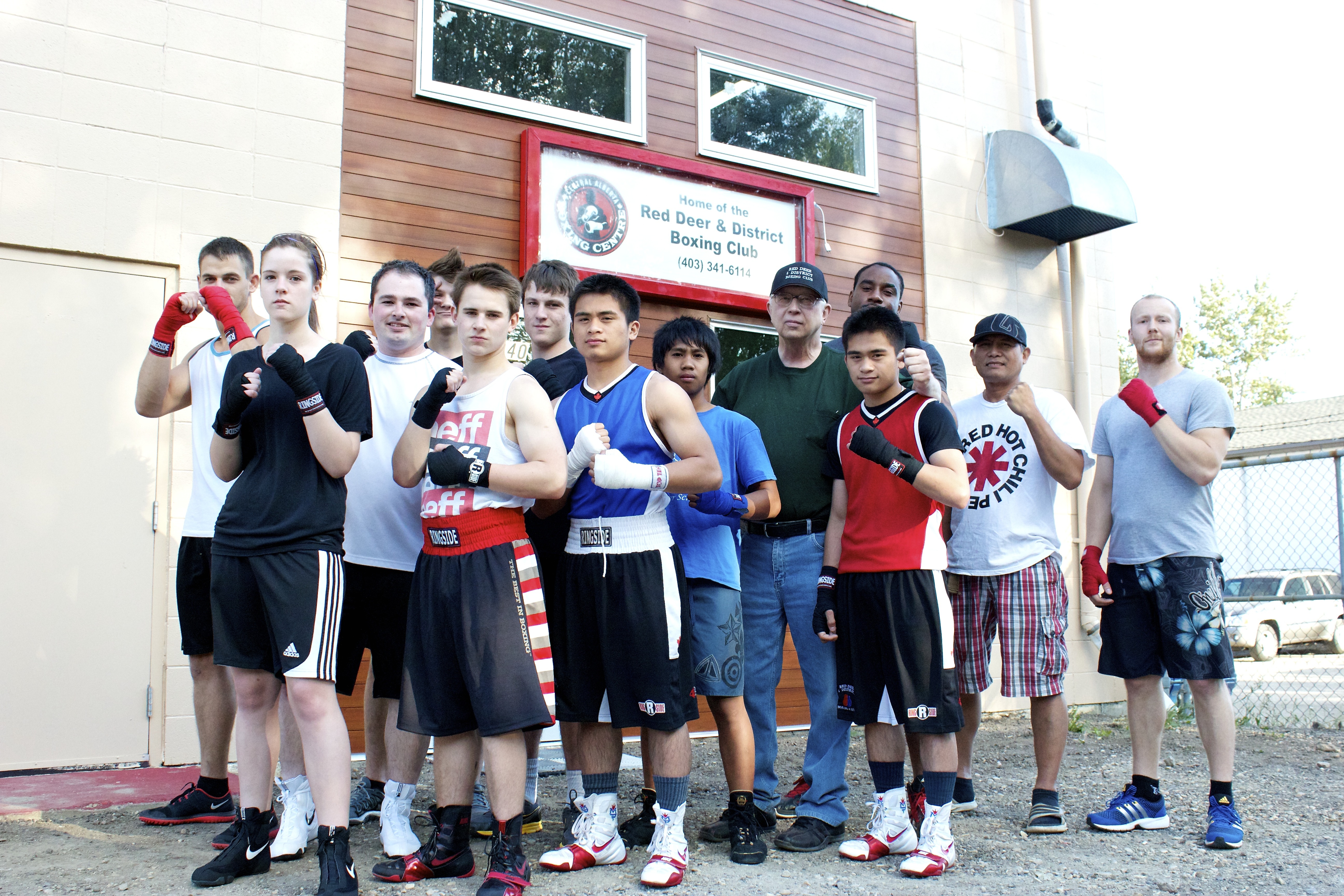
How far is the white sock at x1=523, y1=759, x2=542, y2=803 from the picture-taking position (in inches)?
153

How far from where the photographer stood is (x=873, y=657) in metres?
3.45

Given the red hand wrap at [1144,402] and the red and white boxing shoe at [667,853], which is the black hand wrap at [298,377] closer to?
the red and white boxing shoe at [667,853]

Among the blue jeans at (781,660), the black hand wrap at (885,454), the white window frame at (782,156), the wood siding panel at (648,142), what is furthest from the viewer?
the white window frame at (782,156)

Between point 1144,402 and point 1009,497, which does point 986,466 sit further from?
point 1144,402

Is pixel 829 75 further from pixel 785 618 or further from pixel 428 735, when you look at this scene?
pixel 428 735

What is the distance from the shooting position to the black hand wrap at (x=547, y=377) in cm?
365

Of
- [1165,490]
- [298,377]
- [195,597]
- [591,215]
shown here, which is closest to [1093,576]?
[1165,490]

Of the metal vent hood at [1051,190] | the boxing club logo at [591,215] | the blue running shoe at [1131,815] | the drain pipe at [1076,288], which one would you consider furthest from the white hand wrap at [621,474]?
the drain pipe at [1076,288]

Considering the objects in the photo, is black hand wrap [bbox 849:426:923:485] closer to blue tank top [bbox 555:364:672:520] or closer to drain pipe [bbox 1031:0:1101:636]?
blue tank top [bbox 555:364:672:520]

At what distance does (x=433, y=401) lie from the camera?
3078 mm

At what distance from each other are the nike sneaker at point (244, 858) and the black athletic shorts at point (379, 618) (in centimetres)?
60

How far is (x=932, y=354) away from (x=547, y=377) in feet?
5.81

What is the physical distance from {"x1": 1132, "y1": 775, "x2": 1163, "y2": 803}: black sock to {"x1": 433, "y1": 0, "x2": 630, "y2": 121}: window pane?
491 centimetres

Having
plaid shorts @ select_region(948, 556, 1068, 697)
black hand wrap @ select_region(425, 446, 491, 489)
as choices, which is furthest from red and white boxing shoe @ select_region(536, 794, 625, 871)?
plaid shorts @ select_region(948, 556, 1068, 697)
